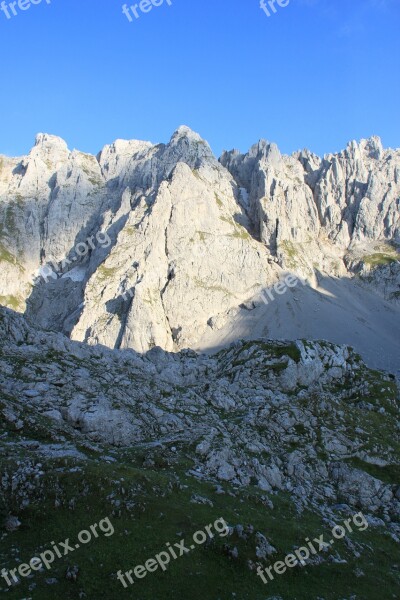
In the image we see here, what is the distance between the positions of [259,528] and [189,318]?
163m

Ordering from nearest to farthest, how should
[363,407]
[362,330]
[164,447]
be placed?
[164,447]
[363,407]
[362,330]

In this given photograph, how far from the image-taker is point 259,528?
29859mm

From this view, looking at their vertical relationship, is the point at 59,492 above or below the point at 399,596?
above

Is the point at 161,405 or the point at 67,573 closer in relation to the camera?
the point at 67,573

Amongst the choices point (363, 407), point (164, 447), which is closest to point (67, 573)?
point (164, 447)

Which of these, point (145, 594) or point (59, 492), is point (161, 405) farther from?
point (145, 594)

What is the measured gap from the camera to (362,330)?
627 feet

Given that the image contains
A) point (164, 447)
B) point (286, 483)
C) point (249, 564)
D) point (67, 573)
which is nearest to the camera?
point (67, 573)

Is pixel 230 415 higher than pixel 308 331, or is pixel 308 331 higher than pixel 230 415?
pixel 230 415

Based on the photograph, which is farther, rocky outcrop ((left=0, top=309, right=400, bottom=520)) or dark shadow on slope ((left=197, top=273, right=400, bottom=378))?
dark shadow on slope ((left=197, top=273, right=400, bottom=378))

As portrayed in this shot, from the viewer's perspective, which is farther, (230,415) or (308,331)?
(308,331)

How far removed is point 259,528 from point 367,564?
8.07 m

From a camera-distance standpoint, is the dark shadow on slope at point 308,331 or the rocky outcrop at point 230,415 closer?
the rocky outcrop at point 230,415

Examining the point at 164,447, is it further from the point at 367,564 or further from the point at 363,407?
the point at 363,407
